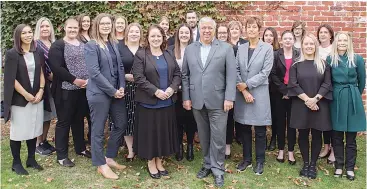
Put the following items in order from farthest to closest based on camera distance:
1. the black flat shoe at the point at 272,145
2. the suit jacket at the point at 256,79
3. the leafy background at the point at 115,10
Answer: the leafy background at the point at 115,10, the black flat shoe at the point at 272,145, the suit jacket at the point at 256,79

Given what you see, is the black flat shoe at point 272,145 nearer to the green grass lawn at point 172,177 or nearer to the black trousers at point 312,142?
the green grass lawn at point 172,177

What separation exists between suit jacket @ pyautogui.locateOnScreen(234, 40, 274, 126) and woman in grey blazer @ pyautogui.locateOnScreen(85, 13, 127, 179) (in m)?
1.60

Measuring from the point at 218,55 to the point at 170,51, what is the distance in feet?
2.41

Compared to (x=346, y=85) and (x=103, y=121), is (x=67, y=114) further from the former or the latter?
(x=346, y=85)

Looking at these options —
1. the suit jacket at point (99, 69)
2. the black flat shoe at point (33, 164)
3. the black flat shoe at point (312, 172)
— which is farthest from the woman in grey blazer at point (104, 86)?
the black flat shoe at point (312, 172)

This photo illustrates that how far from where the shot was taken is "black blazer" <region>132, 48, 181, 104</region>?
14.9ft

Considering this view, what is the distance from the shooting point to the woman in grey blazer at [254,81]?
4.77 metres

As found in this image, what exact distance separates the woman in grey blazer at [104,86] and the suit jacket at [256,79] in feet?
5.25

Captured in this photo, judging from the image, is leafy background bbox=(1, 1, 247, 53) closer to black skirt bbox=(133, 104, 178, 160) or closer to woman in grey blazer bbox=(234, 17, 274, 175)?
woman in grey blazer bbox=(234, 17, 274, 175)

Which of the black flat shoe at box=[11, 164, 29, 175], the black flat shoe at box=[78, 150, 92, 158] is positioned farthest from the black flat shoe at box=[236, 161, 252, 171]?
the black flat shoe at box=[11, 164, 29, 175]

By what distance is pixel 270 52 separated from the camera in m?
4.79

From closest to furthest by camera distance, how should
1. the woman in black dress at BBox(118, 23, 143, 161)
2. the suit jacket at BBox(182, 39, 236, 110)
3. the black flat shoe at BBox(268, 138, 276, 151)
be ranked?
the suit jacket at BBox(182, 39, 236, 110), the woman in black dress at BBox(118, 23, 143, 161), the black flat shoe at BBox(268, 138, 276, 151)

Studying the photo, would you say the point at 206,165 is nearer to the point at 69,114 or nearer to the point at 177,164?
the point at 177,164

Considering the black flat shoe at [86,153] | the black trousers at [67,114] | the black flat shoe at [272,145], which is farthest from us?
the black flat shoe at [272,145]
